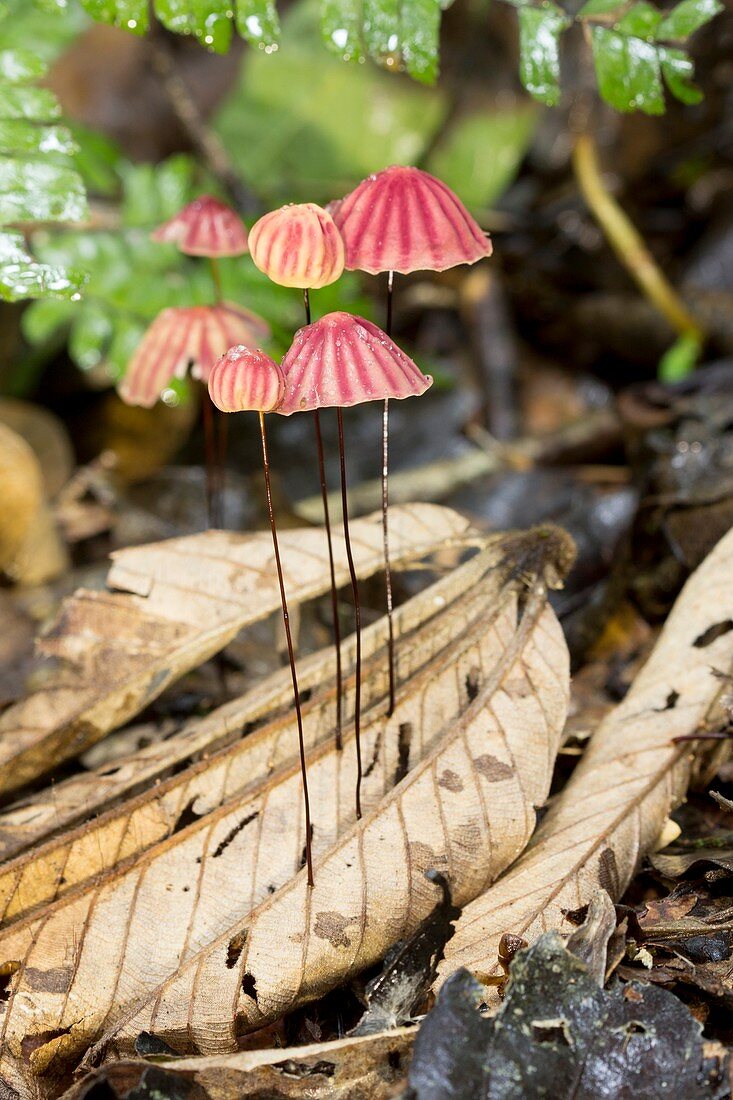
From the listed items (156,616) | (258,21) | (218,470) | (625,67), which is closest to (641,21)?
(625,67)

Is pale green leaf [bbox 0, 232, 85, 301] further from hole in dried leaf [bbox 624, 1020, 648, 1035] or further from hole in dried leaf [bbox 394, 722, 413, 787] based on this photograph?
hole in dried leaf [bbox 624, 1020, 648, 1035]

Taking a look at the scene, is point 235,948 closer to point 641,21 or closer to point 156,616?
point 156,616

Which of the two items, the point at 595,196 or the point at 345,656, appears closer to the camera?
→ the point at 345,656

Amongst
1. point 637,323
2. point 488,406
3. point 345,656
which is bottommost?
point 345,656

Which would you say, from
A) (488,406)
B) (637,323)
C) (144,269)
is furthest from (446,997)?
(637,323)

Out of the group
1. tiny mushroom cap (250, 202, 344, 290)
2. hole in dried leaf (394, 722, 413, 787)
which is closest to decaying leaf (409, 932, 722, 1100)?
hole in dried leaf (394, 722, 413, 787)

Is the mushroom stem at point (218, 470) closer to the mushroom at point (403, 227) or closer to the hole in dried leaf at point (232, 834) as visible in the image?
the mushroom at point (403, 227)

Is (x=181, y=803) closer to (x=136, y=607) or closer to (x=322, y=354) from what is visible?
(x=136, y=607)
